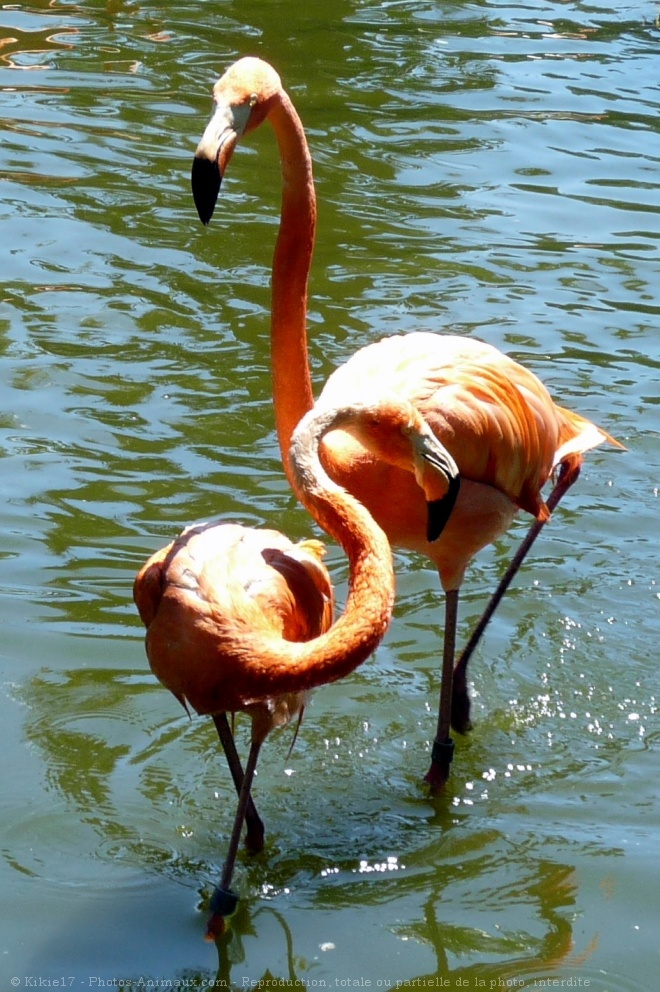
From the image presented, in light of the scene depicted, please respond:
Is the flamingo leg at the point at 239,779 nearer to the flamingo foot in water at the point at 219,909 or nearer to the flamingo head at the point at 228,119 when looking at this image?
the flamingo foot in water at the point at 219,909

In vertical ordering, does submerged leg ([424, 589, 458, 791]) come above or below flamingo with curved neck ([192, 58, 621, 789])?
below

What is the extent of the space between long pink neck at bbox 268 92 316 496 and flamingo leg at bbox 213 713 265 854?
929 mm

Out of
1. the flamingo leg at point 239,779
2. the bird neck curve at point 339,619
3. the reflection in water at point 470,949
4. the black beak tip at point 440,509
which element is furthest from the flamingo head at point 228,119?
the reflection in water at point 470,949

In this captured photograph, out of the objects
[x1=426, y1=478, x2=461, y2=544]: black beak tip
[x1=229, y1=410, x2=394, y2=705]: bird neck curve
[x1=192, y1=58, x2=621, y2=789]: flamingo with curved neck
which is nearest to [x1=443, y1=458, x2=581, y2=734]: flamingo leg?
[x1=192, y1=58, x2=621, y2=789]: flamingo with curved neck

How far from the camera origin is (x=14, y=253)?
328 inches

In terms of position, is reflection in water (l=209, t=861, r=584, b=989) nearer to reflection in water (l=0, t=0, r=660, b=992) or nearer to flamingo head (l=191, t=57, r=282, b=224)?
reflection in water (l=0, t=0, r=660, b=992)

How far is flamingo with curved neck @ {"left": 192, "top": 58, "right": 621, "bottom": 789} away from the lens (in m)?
4.58

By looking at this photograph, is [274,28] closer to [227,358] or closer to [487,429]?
[227,358]

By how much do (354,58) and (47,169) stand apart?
3.76 m

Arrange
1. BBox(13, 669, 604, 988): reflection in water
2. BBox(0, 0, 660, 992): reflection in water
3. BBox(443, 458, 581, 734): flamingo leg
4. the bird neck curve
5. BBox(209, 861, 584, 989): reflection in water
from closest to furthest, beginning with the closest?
1. the bird neck curve
2. BBox(209, 861, 584, 989): reflection in water
3. BBox(13, 669, 604, 988): reflection in water
4. BBox(0, 0, 660, 992): reflection in water
5. BBox(443, 458, 581, 734): flamingo leg

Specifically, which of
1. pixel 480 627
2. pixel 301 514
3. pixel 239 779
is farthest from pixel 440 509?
pixel 301 514

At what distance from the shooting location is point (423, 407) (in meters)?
4.68

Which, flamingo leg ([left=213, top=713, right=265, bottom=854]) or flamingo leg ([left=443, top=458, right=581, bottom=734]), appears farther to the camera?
flamingo leg ([left=443, top=458, right=581, bottom=734])

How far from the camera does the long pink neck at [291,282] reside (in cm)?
460
